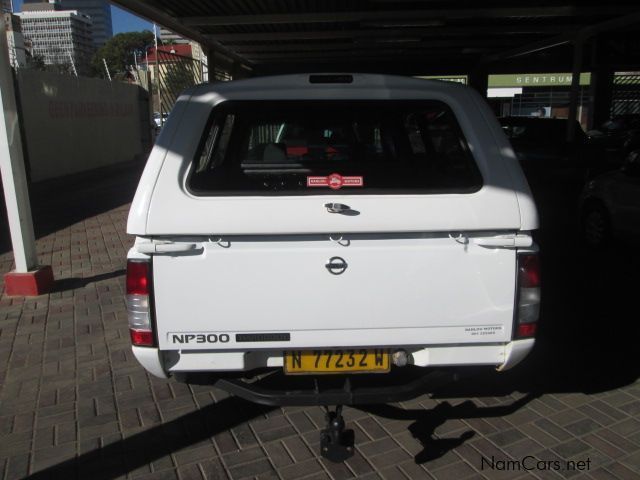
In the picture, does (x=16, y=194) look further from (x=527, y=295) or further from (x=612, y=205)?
(x=612, y=205)

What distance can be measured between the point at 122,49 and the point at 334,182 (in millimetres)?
87001

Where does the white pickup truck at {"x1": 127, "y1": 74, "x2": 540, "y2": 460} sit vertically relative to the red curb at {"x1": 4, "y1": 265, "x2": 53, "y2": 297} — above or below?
above

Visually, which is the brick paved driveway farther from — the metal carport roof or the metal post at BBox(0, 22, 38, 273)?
the metal carport roof

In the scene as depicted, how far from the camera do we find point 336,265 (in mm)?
2506

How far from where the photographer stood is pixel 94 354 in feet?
14.2

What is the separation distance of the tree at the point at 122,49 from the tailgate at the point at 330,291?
78.5m

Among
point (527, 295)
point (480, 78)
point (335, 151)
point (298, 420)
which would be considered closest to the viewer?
point (527, 295)

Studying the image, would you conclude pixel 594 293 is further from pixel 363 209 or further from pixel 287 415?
pixel 363 209

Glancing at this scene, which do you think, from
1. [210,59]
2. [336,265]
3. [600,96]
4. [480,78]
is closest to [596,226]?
[336,265]

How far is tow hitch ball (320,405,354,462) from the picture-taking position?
278cm

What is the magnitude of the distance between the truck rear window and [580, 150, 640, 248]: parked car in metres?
3.83

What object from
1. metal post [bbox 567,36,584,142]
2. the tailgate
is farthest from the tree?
the tailgate

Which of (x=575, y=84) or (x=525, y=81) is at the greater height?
(x=525, y=81)

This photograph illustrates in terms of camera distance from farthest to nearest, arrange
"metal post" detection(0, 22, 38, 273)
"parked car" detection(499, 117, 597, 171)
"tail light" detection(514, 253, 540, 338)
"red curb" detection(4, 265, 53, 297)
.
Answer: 1. "parked car" detection(499, 117, 597, 171)
2. "red curb" detection(4, 265, 53, 297)
3. "metal post" detection(0, 22, 38, 273)
4. "tail light" detection(514, 253, 540, 338)
